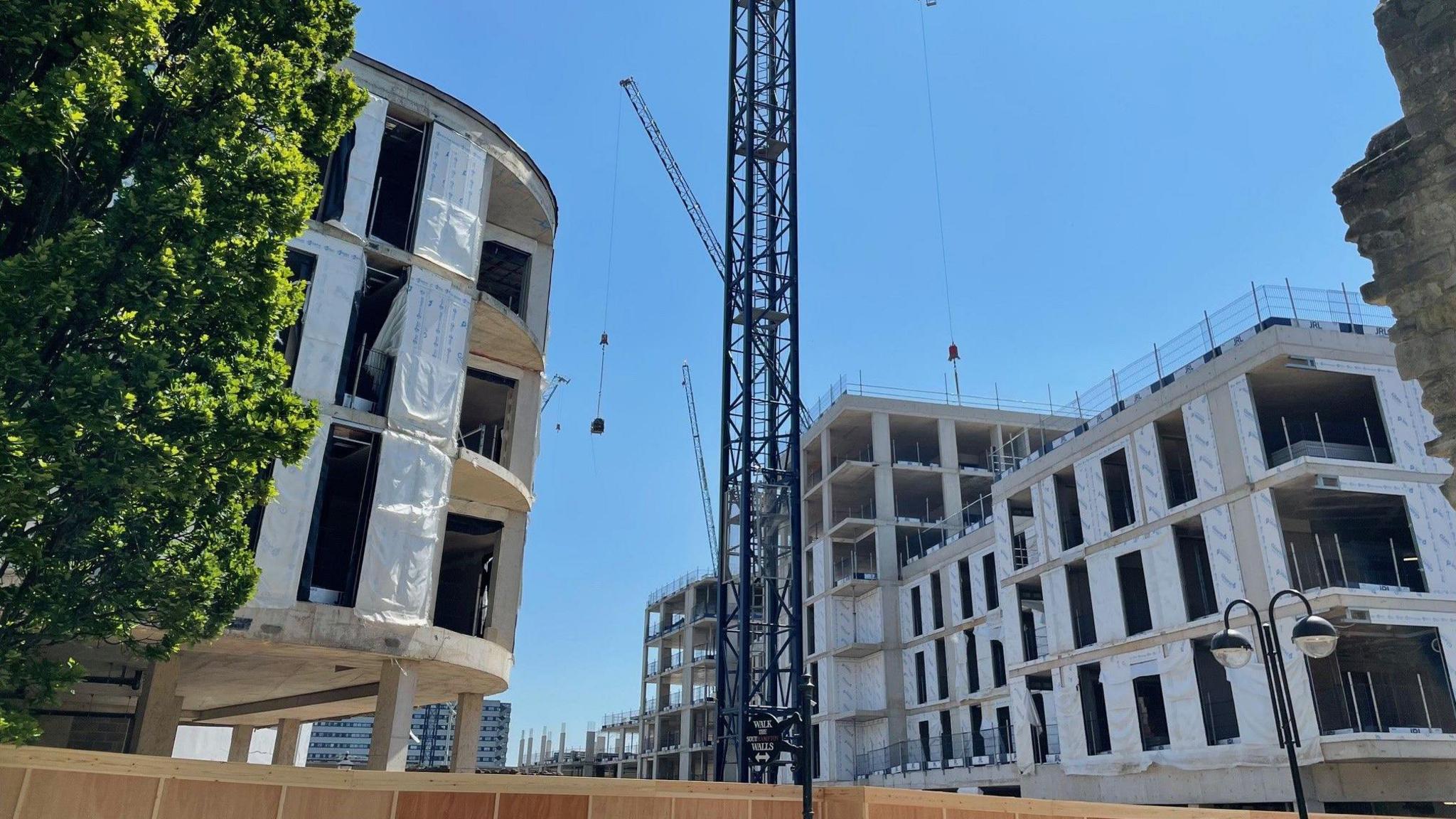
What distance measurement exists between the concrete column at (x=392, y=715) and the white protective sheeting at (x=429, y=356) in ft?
16.2

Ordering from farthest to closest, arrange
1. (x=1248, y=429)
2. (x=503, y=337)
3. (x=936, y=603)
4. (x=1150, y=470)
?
(x=936, y=603), (x=1150, y=470), (x=1248, y=429), (x=503, y=337)

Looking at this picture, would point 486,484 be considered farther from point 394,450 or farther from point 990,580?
point 990,580

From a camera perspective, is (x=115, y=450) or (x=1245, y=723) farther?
(x=1245, y=723)

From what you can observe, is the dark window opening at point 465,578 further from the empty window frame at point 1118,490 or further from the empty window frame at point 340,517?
the empty window frame at point 1118,490

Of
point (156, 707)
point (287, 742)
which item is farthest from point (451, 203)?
point (287, 742)

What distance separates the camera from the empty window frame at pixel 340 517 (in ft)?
64.3

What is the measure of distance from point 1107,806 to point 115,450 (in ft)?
46.5

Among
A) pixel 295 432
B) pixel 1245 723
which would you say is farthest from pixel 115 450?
pixel 1245 723

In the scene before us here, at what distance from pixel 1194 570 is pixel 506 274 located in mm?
22899

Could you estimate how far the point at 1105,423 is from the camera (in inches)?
1240

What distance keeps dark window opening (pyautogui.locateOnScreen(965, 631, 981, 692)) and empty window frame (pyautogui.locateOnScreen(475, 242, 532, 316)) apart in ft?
85.9

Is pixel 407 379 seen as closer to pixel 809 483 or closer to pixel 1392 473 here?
pixel 1392 473

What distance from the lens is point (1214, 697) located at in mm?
26984

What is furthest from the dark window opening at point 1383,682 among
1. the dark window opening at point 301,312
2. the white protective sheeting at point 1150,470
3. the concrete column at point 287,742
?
the concrete column at point 287,742
